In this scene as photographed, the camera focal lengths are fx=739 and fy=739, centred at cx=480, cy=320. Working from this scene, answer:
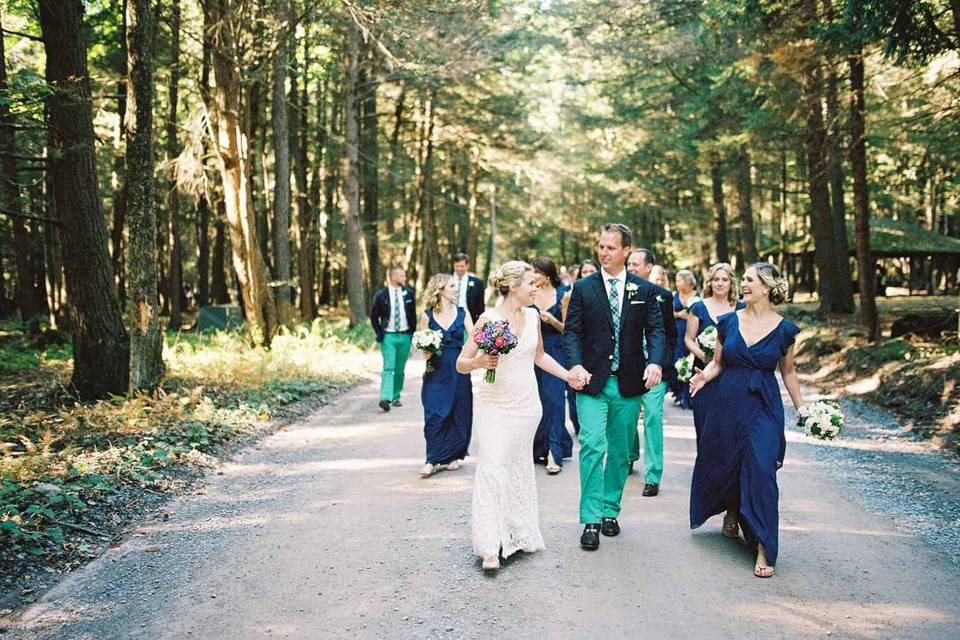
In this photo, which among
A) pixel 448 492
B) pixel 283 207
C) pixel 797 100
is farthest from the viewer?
pixel 283 207

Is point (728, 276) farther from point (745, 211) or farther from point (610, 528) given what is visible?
point (745, 211)

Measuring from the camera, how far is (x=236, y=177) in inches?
663

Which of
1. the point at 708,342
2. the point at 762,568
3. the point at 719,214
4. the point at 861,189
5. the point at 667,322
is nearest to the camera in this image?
the point at 762,568

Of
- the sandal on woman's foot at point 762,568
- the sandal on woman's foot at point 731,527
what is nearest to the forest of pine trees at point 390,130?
the sandal on woman's foot at point 731,527

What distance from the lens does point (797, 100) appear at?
16.8m

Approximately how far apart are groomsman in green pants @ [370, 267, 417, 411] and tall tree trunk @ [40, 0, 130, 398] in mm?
3988

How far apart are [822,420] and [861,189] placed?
39.1 feet

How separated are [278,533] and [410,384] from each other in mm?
9415

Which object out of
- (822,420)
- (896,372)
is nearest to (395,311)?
(822,420)

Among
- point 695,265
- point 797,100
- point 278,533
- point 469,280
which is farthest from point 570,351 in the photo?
point 695,265

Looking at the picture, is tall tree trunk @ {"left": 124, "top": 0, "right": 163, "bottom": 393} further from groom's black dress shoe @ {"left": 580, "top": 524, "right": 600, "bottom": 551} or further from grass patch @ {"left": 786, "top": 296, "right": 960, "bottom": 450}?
grass patch @ {"left": 786, "top": 296, "right": 960, "bottom": 450}

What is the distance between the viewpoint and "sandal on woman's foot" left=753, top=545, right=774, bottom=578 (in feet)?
16.6

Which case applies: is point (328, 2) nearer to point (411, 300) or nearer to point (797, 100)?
point (411, 300)

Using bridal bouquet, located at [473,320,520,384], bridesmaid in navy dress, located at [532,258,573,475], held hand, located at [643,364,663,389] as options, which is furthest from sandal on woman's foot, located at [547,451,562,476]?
bridal bouquet, located at [473,320,520,384]
